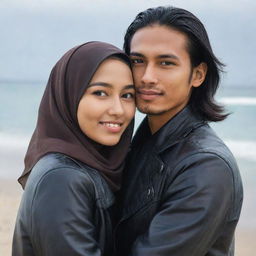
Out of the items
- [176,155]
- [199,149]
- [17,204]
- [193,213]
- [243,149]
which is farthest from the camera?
[243,149]

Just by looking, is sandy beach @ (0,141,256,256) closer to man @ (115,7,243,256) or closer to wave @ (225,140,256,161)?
wave @ (225,140,256,161)

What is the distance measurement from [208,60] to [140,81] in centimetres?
46

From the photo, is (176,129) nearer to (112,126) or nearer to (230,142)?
(112,126)

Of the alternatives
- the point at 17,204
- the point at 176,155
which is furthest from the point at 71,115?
the point at 17,204

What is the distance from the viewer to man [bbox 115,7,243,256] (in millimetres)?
2453

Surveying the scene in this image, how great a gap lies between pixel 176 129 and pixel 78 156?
0.63 metres

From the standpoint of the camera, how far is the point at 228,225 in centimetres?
264

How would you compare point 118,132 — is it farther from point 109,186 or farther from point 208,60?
point 208,60

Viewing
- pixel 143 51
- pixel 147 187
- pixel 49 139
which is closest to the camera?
pixel 49 139

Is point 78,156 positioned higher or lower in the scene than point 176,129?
lower

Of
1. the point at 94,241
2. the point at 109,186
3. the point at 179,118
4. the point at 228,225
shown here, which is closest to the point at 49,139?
the point at 109,186

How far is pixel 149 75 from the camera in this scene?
2.92 metres

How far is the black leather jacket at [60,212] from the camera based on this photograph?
7.58 feet

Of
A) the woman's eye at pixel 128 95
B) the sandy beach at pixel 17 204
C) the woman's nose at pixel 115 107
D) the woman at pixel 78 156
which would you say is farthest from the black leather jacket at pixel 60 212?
the sandy beach at pixel 17 204
